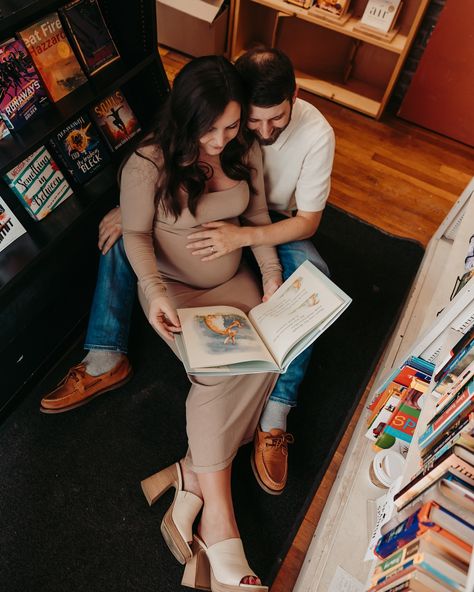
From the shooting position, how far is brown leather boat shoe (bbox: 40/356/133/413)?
4.76ft

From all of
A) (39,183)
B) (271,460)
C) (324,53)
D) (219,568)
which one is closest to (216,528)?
(219,568)

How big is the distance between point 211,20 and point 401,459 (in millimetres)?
2429

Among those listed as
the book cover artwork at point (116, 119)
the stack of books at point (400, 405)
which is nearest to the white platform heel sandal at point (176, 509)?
the stack of books at point (400, 405)

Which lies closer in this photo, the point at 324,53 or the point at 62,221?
the point at 62,221

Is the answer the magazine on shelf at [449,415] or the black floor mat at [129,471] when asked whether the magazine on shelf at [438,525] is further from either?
the black floor mat at [129,471]

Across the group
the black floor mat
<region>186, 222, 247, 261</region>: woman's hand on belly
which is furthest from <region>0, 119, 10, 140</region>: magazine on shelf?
the black floor mat

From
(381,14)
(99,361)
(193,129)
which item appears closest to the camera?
(193,129)

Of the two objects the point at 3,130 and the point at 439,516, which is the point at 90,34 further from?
the point at 439,516

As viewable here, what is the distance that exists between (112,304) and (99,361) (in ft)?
0.68

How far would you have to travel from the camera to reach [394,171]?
2471mm

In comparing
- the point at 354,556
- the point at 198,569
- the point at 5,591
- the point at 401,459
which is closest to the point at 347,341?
the point at 401,459

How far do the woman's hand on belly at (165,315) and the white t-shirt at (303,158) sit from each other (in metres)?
0.55

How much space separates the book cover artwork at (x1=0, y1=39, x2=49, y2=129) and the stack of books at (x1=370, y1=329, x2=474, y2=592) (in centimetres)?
123

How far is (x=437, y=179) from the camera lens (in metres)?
2.47
